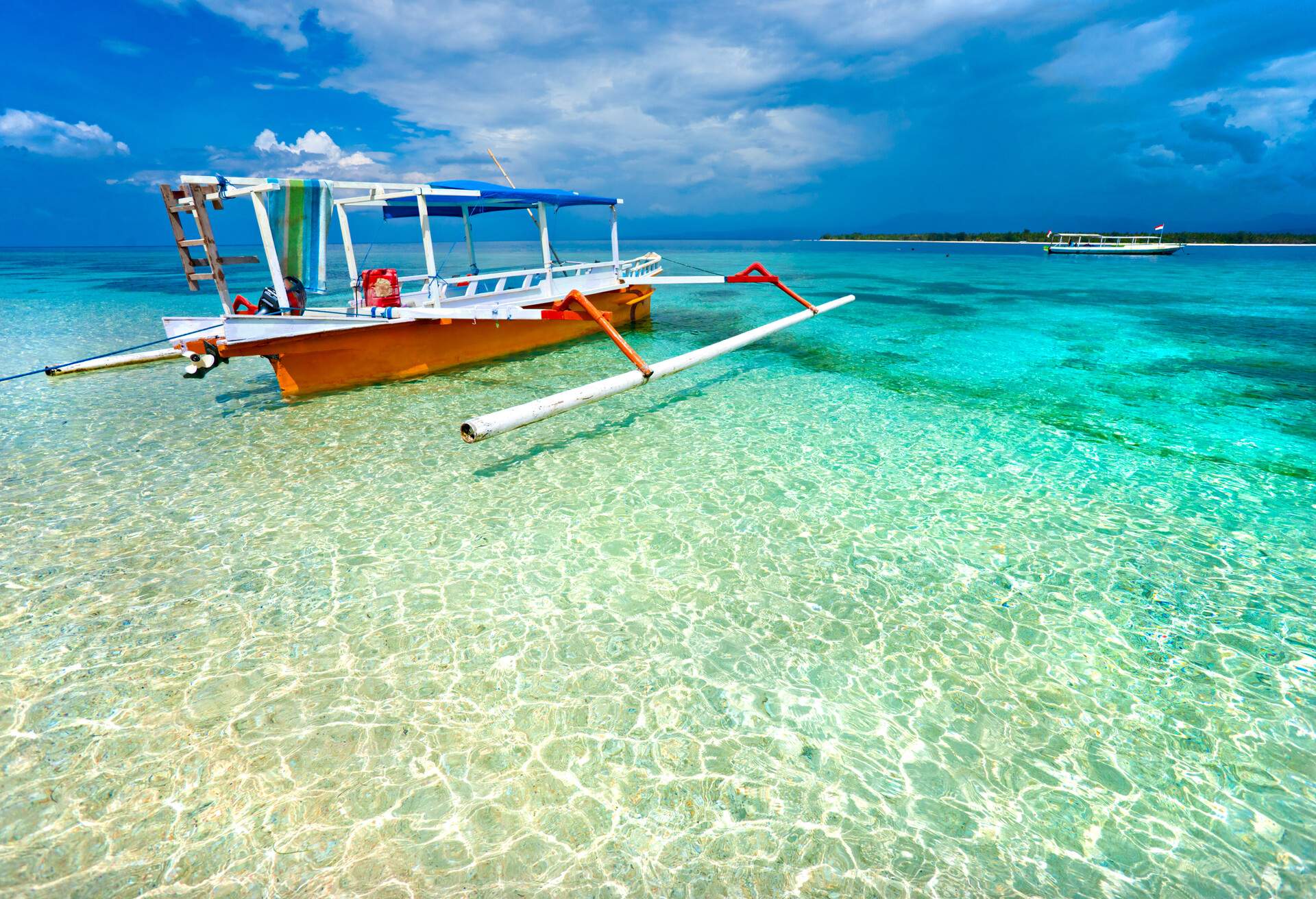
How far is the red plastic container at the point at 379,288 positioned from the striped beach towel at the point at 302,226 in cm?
101

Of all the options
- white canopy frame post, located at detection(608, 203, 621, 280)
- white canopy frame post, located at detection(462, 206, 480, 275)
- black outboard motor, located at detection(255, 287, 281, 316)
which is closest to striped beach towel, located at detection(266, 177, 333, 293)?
black outboard motor, located at detection(255, 287, 281, 316)

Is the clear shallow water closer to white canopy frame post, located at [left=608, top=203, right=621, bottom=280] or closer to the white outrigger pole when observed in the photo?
the white outrigger pole

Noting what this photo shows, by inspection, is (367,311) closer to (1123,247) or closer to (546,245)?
(546,245)

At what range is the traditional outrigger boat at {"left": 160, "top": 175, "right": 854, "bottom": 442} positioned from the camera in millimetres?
7605

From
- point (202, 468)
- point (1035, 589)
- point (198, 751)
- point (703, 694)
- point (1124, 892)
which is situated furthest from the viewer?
point (202, 468)

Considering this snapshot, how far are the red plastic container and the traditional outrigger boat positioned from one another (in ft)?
0.06

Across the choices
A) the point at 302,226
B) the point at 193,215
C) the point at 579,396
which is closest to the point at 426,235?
the point at 302,226

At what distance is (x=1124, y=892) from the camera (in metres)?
2.62

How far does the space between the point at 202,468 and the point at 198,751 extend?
5.20m

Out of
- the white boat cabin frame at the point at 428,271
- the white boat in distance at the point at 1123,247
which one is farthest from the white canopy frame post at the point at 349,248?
the white boat in distance at the point at 1123,247

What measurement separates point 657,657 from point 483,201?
10.4 metres

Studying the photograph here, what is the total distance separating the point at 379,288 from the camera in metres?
10.0

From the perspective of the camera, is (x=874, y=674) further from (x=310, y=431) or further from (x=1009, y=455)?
(x=310, y=431)

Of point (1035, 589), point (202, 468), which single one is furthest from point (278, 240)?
point (1035, 589)
